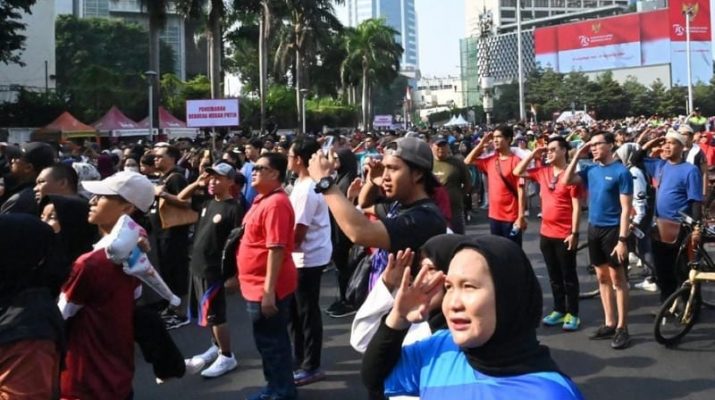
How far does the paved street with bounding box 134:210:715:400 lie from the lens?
5434 millimetres

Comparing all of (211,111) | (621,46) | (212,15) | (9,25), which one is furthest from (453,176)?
(621,46)

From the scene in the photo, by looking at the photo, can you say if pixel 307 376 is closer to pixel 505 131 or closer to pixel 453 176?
pixel 505 131

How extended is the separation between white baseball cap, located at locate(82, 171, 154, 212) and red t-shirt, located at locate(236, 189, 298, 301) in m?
0.97

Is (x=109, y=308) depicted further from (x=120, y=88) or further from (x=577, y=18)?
(x=577, y=18)

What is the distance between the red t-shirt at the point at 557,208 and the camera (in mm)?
6773

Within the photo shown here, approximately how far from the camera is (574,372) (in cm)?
577

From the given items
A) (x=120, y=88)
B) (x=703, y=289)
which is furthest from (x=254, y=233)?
(x=120, y=88)

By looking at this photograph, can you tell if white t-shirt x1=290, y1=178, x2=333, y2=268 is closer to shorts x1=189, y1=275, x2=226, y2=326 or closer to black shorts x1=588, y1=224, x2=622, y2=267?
shorts x1=189, y1=275, x2=226, y2=326

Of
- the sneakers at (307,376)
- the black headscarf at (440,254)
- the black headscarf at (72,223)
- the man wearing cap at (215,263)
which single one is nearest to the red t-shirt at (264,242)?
the man wearing cap at (215,263)

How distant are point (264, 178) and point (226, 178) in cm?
101

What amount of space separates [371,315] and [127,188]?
1.78m

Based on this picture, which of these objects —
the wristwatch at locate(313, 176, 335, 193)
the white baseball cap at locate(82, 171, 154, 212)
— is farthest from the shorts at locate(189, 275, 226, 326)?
the wristwatch at locate(313, 176, 335, 193)

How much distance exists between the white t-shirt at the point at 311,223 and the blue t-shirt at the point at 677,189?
3424mm

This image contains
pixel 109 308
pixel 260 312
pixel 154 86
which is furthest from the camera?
pixel 154 86
